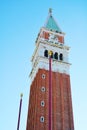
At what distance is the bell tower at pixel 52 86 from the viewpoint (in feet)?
110

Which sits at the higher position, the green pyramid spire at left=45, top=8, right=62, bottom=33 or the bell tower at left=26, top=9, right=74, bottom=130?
the green pyramid spire at left=45, top=8, right=62, bottom=33

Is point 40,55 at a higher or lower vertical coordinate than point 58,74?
higher

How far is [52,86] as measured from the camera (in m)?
37.1

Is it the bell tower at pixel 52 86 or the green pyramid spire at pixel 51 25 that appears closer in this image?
the bell tower at pixel 52 86

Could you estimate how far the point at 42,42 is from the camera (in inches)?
1692

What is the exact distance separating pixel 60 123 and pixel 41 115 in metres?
3.03

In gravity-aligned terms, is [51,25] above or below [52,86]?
above

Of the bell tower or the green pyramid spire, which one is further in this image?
the green pyramid spire

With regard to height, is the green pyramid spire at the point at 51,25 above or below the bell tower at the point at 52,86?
above

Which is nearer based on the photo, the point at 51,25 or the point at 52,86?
Answer: the point at 52,86

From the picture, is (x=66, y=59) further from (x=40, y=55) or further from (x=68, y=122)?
(x=68, y=122)

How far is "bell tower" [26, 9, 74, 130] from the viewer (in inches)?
1323
